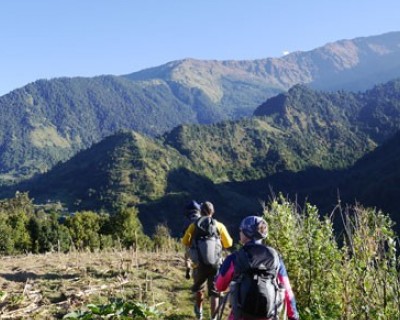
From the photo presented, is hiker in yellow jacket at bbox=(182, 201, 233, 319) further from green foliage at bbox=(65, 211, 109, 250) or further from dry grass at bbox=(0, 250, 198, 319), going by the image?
green foliage at bbox=(65, 211, 109, 250)

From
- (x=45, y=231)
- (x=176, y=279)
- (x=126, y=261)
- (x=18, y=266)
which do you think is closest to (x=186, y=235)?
(x=176, y=279)

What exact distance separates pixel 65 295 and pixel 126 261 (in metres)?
5.40

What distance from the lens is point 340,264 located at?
9.26m

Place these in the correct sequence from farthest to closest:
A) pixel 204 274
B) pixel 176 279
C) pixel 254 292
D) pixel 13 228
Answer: pixel 13 228
pixel 176 279
pixel 204 274
pixel 254 292

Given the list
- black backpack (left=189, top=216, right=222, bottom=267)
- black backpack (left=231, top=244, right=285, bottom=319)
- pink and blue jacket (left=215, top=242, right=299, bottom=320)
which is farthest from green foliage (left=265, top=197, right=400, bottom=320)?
black backpack (left=189, top=216, right=222, bottom=267)

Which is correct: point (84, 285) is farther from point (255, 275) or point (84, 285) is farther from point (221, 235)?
point (255, 275)

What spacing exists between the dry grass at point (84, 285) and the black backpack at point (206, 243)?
5.32 feet

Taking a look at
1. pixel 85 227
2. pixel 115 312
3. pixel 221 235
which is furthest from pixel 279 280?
pixel 85 227

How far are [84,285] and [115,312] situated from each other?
376 cm

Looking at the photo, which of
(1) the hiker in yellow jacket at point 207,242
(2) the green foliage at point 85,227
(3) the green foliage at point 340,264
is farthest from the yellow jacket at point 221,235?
(2) the green foliage at point 85,227

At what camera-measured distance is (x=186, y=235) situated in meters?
9.71

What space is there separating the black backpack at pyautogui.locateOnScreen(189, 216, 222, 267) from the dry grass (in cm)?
162

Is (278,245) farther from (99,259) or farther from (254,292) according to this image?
(99,259)

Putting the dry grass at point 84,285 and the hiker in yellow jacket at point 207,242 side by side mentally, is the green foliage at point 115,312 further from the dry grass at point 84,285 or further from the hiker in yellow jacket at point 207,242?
the hiker in yellow jacket at point 207,242
